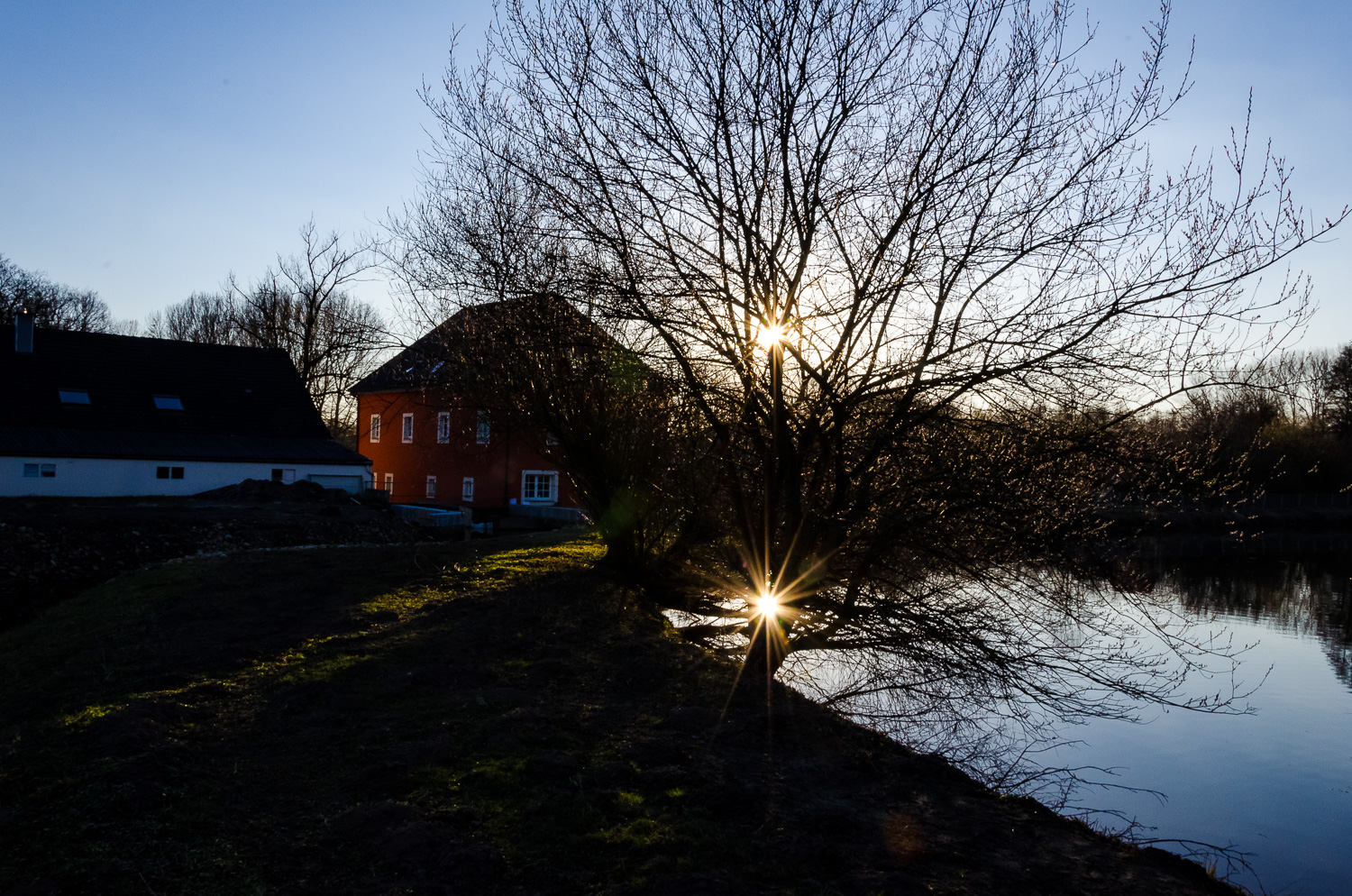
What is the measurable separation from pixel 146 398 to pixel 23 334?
411 centimetres

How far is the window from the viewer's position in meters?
34.3

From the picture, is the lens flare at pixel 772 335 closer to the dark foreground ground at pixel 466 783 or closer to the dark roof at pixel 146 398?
the dark foreground ground at pixel 466 783

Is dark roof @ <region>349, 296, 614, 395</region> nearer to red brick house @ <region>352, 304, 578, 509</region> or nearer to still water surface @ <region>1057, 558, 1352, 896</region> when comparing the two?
red brick house @ <region>352, 304, 578, 509</region>

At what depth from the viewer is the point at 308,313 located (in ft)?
136

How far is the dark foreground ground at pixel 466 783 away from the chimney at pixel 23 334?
2574 cm

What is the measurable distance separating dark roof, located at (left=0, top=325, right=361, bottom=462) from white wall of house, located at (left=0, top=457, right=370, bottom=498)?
1.14 feet

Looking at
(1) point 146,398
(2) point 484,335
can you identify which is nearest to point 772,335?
(2) point 484,335

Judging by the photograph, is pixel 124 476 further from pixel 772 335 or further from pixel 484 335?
pixel 772 335

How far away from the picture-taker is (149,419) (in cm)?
3041

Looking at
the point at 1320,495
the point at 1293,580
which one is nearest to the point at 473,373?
the point at 1293,580

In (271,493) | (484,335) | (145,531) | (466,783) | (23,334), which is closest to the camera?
(466,783)

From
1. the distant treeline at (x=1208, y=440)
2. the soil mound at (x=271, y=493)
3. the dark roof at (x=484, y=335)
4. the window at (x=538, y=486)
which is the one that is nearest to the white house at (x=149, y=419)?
the soil mound at (x=271, y=493)

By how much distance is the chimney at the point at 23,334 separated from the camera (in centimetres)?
3003

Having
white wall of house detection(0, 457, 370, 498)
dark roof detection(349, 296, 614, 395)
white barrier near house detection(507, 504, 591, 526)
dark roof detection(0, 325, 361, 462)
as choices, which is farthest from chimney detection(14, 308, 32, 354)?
dark roof detection(349, 296, 614, 395)
